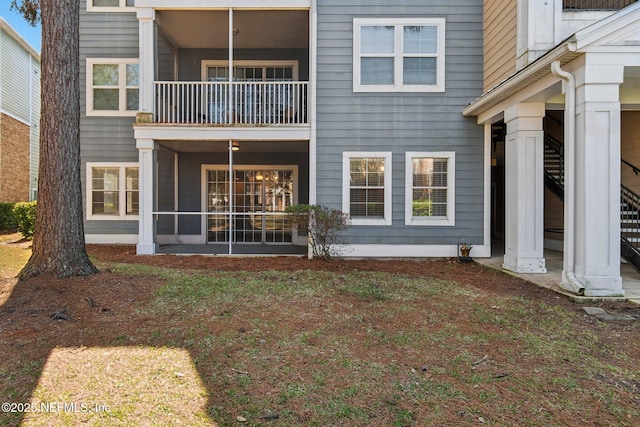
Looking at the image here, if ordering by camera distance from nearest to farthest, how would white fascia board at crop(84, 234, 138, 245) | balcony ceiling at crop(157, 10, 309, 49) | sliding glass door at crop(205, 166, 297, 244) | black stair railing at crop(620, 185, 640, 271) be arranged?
black stair railing at crop(620, 185, 640, 271) → balcony ceiling at crop(157, 10, 309, 49) → white fascia board at crop(84, 234, 138, 245) → sliding glass door at crop(205, 166, 297, 244)

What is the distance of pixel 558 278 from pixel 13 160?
19.1 m

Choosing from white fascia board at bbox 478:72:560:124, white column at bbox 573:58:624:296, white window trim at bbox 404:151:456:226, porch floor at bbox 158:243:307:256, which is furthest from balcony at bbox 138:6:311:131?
white column at bbox 573:58:624:296

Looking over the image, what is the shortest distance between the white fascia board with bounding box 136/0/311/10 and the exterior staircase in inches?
256

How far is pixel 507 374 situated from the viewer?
2807 mm

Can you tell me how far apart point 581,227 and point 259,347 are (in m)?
4.35

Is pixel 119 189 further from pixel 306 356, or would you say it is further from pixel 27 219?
pixel 306 356

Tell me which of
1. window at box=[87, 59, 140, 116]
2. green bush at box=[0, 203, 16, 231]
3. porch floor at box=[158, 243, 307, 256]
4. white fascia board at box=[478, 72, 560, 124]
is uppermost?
window at box=[87, 59, 140, 116]

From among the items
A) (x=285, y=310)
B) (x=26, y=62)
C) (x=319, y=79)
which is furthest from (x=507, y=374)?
(x=26, y=62)

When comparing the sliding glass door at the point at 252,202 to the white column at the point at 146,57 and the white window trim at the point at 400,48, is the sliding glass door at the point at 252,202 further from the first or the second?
the white window trim at the point at 400,48

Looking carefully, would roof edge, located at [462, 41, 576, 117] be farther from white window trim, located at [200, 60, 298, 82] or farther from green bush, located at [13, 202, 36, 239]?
green bush, located at [13, 202, 36, 239]

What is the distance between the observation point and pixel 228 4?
25.6 ft

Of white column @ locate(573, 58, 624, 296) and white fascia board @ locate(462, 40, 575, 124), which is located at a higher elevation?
white fascia board @ locate(462, 40, 575, 124)

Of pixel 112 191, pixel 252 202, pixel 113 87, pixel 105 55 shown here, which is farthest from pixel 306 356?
pixel 105 55

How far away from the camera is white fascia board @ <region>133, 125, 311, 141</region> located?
26.2ft
